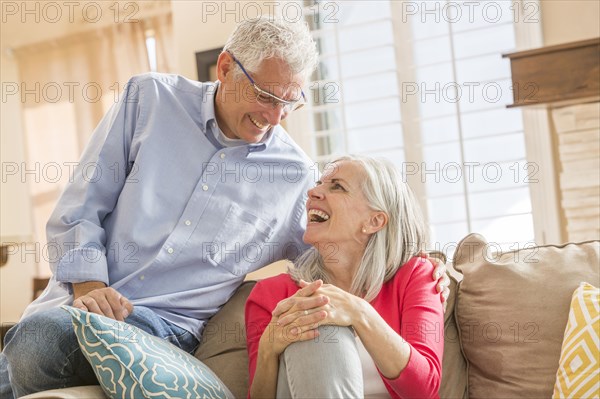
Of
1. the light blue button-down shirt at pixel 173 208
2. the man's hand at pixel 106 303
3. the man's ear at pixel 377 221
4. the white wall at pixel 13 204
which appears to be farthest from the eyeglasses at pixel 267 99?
the white wall at pixel 13 204

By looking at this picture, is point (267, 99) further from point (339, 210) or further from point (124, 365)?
point (124, 365)

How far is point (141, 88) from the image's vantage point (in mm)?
2162

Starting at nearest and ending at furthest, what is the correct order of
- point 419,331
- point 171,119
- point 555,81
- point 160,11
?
point 419,331
point 171,119
point 555,81
point 160,11

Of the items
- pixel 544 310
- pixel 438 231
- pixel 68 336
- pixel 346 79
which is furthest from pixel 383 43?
pixel 68 336

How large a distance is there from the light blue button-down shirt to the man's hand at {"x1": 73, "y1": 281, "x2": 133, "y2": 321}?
0.11m

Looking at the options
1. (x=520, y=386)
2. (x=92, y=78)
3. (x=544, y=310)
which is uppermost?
(x=92, y=78)

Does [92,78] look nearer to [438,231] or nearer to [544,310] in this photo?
[438,231]

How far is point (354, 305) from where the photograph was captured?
1.67 m

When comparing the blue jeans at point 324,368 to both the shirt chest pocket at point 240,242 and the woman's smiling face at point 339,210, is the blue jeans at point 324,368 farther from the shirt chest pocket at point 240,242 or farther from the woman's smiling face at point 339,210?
the shirt chest pocket at point 240,242

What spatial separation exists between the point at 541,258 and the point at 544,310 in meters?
0.17

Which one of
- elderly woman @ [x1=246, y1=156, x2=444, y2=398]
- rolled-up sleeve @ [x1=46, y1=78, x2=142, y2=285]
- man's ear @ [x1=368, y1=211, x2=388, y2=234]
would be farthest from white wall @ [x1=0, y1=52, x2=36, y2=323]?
man's ear @ [x1=368, y1=211, x2=388, y2=234]

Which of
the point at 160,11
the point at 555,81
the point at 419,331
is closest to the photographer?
the point at 419,331

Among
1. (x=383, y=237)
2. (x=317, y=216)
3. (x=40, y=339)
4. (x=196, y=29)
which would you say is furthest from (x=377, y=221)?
(x=196, y=29)

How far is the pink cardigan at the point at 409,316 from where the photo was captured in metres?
1.70
